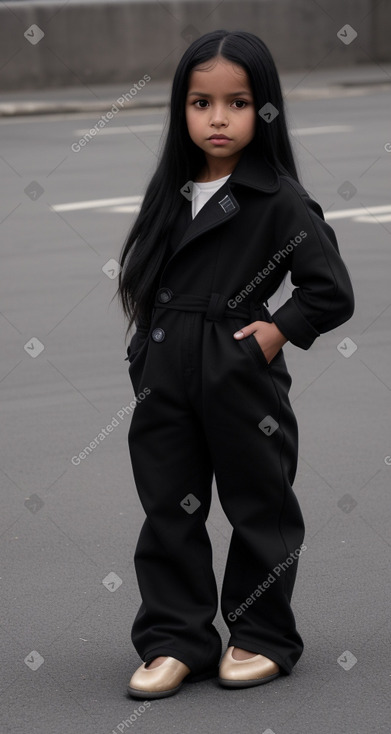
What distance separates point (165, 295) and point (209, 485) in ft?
1.79

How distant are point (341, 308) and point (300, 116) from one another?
Answer: 15.2 m

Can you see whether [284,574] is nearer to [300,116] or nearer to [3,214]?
[3,214]

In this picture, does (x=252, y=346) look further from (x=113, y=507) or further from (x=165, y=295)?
(x=113, y=507)

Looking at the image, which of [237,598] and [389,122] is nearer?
[237,598]

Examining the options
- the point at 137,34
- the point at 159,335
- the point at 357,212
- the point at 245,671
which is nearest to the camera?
the point at 159,335

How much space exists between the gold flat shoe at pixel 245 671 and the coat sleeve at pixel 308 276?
0.90m

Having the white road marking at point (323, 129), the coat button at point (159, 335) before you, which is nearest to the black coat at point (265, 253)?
the coat button at point (159, 335)

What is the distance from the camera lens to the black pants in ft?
11.1

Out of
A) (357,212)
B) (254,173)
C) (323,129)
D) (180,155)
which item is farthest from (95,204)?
(254,173)

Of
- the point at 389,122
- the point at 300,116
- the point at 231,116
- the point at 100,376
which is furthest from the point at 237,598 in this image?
the point at 300,116

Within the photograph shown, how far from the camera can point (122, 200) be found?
11648 mm

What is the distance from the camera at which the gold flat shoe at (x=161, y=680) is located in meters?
3.53

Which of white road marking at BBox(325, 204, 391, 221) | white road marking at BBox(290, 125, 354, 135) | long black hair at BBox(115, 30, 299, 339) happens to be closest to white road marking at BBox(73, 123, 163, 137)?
white road marking at BBox(290, 125, 354, 135)

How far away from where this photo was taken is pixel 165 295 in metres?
3.45
